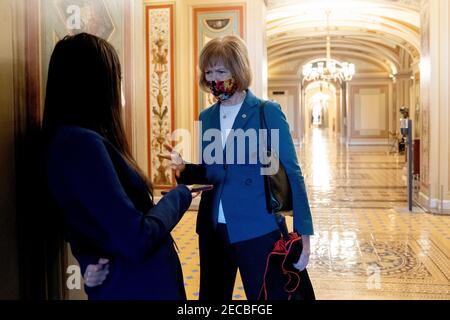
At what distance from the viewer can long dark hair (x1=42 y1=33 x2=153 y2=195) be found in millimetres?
1188

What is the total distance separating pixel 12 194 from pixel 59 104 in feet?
1.10

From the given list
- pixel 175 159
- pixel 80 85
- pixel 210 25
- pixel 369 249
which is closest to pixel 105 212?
pixel 80 85

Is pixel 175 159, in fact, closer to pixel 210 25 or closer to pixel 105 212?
pixel 105 212

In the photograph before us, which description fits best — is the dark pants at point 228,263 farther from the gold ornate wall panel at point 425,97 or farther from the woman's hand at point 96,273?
the gold ornate wall panel at point 425,97

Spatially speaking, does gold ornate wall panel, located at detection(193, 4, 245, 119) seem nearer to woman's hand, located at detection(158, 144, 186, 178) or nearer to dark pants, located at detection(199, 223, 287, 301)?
dark pants, located at detection(199, 223, 287, 301)

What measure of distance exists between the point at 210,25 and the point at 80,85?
6.04m

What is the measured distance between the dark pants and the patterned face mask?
1.59 ft

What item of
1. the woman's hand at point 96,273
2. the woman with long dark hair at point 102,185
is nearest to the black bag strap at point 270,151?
the woman with long dark hair at point 102,185

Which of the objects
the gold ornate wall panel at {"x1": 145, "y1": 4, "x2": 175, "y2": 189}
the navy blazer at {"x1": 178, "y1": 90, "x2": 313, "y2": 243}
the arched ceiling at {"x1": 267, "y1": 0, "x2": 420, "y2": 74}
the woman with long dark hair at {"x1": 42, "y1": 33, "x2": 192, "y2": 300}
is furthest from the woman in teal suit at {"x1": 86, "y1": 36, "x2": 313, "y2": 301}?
the arched ceiling at {"x1": 267, "y1": 0, "x2": 420, "y2": 74}

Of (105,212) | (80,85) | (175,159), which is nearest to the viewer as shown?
(105,212)

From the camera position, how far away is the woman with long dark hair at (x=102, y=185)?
110 cm

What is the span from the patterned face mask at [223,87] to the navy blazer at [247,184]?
3.4 inches

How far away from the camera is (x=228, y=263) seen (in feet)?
6.16

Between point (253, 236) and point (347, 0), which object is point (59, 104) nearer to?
point (253, 236)
